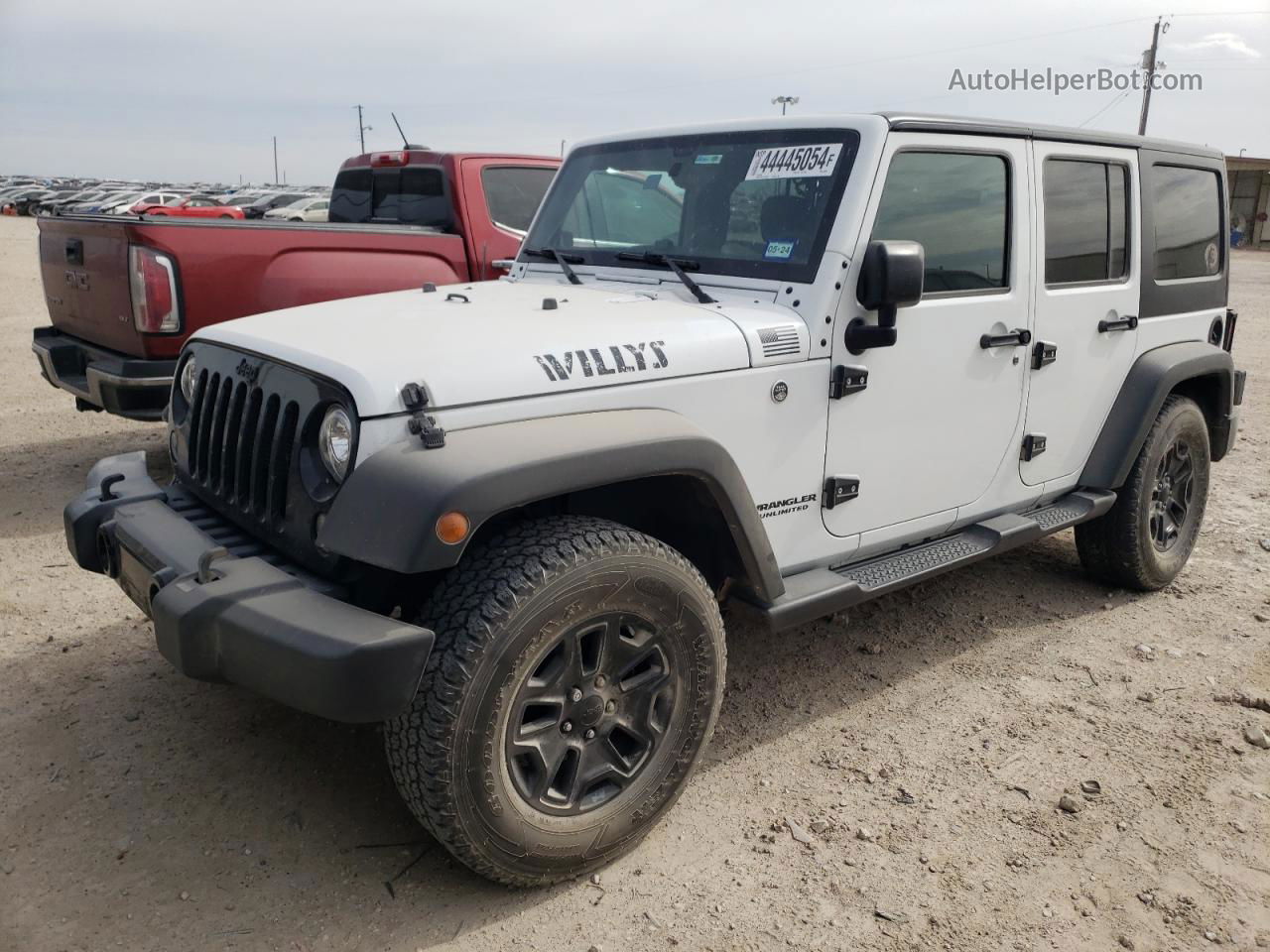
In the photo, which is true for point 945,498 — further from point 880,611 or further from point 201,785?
point 201,785

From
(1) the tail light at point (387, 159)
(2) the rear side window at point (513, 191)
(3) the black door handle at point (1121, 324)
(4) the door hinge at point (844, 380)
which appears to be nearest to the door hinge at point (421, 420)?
(4) the door hinge at point (844, 380)

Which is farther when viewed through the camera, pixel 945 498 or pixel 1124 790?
pixel 945 498

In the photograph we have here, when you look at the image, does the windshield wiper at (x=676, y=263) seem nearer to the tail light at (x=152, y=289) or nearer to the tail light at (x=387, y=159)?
the tail light at (x=152, y=289)

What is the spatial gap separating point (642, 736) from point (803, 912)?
0.60 metres

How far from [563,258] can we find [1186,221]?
9.44 ft

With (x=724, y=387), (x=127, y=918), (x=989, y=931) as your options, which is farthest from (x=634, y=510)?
(x=127, y=918)

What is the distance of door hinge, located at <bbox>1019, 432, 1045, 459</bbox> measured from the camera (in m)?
3.89

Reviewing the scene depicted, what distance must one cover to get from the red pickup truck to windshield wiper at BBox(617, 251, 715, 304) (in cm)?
106

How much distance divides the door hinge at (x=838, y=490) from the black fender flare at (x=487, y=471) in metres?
0.62

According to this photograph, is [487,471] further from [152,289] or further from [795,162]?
[152,289]

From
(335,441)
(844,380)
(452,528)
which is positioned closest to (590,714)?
(452,528)

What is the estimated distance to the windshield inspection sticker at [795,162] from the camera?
10.5 ft

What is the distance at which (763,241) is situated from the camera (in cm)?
323

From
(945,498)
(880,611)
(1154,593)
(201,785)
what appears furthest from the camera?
(1154,593)
